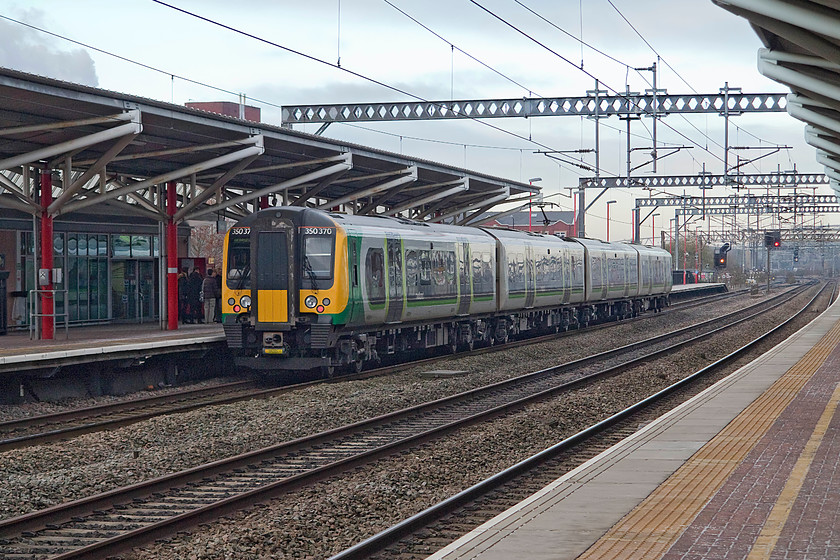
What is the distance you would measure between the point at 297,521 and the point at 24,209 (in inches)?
523

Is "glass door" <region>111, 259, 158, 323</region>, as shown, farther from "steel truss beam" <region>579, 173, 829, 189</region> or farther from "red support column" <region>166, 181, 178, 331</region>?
"steel truss beam" <region>579, 173, 829, 189</region>

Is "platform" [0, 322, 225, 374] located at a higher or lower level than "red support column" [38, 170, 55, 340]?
lower

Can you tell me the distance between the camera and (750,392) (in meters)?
16.5

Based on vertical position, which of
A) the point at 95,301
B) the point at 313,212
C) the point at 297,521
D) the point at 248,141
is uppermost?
the point at 248,141

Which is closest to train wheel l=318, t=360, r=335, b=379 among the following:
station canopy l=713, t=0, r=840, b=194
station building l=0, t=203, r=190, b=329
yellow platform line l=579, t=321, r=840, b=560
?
station building l=0, t=203, r=190, b=329

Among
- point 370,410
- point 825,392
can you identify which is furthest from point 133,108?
point 825,392

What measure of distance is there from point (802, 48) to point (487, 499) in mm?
5831

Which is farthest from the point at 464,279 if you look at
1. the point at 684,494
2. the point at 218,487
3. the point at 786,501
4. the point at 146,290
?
the point at 786,501

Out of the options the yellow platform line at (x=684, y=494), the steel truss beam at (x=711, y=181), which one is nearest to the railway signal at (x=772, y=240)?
the steel truss beam at (x=711, y=181)

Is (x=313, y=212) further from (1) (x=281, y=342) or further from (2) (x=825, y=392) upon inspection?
(2) (x=825, y=392)

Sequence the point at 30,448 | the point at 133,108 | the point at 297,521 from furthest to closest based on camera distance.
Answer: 1. the point at 133,108
2. the point at 30,448
3. the point at 297,521

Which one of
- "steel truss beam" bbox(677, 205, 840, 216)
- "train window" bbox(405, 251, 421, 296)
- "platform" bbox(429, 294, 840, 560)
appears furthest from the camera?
"steel truss beam" bbox(677, 205, 840, 216)

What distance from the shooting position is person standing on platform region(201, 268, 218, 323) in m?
24.9

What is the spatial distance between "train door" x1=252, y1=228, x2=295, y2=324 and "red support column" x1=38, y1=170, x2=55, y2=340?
13.2ft
